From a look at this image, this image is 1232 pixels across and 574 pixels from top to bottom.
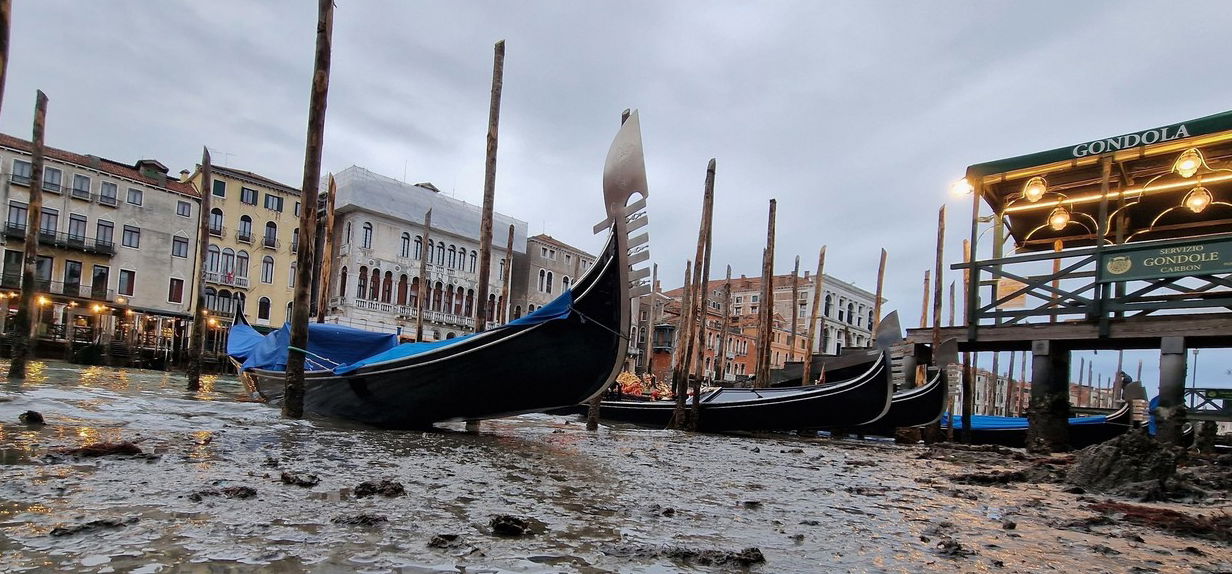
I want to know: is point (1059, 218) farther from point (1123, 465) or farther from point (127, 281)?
point (127, 281)

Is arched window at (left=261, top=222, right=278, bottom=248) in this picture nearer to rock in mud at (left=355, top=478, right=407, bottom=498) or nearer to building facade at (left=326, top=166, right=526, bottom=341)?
building facade at (left=326, top=166, right=526, bottom=341)

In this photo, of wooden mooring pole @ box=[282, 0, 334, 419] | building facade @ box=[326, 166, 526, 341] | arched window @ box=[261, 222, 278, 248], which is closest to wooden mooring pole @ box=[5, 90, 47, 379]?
wooden mooring pole @ box=[282, 0, 334, 419]

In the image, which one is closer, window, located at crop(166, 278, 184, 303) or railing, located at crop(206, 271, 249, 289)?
window, located at crop(166, 278, 184, 303)

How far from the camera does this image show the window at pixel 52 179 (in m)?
28.8

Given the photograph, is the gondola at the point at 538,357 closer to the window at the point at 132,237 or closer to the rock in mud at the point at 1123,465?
the rock in mud at the point at 1123,465

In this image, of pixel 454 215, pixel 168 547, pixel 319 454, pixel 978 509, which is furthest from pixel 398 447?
pixel 454 215

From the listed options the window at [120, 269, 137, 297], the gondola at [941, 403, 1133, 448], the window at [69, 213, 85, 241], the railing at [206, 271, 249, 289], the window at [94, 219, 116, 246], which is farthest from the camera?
the railing at [206, 271, 249, 289]

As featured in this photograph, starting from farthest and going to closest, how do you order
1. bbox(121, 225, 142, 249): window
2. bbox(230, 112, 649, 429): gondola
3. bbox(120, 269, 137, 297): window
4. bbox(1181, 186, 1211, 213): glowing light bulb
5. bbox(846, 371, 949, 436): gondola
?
bbox(121, 225, 142, 249): window, bbox(120, 269, 137, 297): window, bbox(846, 371, 949, 436): gondola, bbox(1181, 186, 1211, 213): glowing light bulb, bbox(230, 112, 649, 429): gondola

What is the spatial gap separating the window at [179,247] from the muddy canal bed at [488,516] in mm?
30087

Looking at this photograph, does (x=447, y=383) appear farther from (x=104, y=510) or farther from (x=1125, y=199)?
(x=1125, y=199)

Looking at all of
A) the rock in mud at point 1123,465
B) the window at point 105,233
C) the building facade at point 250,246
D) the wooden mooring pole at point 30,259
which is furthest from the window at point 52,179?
the rock in mud at point 1123,465

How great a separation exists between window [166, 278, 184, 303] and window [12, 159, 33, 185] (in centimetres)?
655

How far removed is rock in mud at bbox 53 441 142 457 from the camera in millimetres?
4238

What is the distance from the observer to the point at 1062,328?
10148mm
